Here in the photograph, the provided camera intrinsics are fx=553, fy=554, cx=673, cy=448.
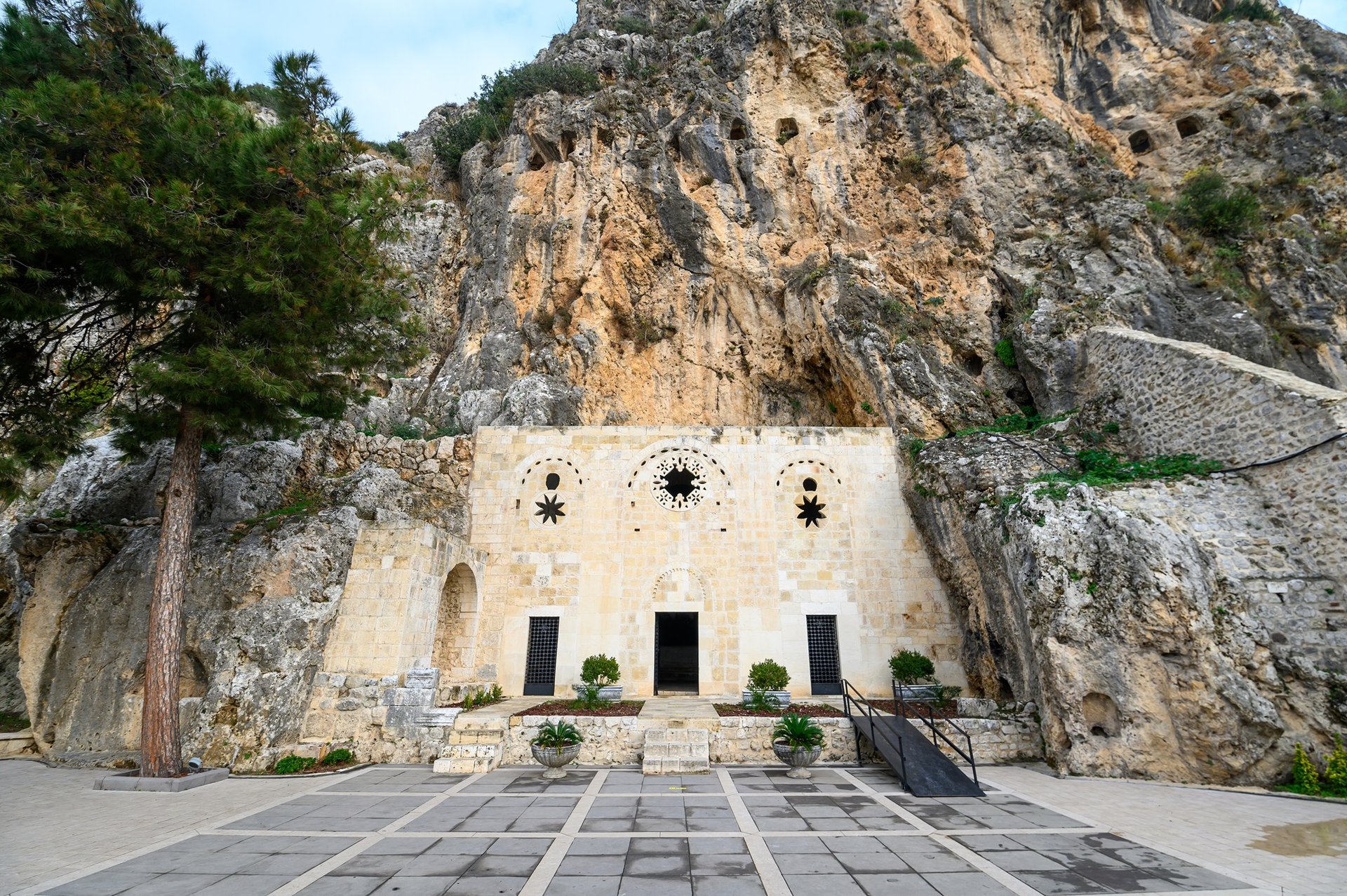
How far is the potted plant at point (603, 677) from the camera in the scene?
39.6 ft

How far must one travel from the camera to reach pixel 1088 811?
271 inches

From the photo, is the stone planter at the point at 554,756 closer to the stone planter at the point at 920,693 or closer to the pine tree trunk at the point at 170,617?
the pine tree trunk at the point at 170,617

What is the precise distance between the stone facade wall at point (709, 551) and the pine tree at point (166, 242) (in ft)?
19.2

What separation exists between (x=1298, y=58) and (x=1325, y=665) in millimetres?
24192

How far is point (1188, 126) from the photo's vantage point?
64.1ft

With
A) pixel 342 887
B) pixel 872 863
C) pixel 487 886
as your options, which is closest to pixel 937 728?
A: pixel 872 863

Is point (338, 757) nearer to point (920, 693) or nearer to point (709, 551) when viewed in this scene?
point (709, 551)

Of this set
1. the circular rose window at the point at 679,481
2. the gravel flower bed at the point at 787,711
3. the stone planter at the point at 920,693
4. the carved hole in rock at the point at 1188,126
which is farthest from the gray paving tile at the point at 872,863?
the carved hole in rock at the point at 1188,126

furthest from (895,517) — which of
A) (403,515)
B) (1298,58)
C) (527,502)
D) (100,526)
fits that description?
(1298,58)

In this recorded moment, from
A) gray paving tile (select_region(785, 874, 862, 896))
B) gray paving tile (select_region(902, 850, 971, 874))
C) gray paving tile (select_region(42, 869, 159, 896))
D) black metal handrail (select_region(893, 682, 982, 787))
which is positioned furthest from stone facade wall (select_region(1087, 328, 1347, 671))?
gray paving tile (select_region(42, 869, 159, 896))

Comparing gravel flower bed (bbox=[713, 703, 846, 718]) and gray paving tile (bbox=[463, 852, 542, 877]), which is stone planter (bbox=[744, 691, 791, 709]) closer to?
gravel flower bed (bbox=[713, 703, 846, 718])

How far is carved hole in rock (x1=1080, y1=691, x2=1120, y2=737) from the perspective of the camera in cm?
870

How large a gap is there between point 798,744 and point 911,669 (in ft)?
16.0

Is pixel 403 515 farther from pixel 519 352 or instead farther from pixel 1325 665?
pixel 1325 665
